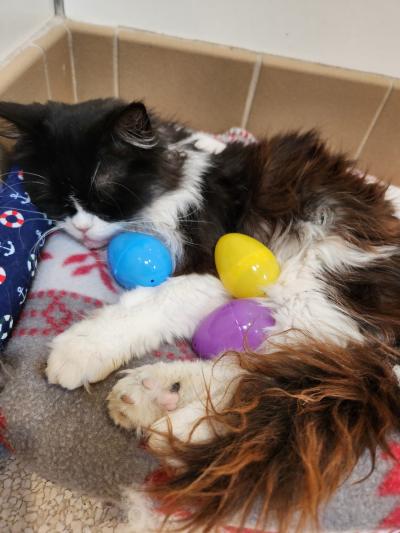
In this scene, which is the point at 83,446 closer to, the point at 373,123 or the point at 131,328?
the point at 131,328

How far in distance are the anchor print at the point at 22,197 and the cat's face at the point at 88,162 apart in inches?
0.6

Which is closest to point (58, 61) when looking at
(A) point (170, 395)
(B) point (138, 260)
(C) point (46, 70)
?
(C) point (46, 70)

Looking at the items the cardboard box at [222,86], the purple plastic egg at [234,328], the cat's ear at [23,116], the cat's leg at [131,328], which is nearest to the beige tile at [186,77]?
the cardboard box at [222,86]

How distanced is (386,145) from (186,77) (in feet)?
3.10

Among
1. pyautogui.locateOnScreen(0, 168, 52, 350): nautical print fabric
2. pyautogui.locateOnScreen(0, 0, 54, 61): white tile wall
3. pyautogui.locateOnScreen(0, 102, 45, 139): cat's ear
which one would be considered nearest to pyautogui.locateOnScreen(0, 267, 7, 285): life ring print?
pyautogui.locateOnScreen(0, 168, 52, 350): nautical print fabric

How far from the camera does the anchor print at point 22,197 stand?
1.25 m

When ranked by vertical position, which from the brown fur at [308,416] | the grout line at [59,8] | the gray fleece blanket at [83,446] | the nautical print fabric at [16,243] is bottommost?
the gray fleece blanket at [83,446]

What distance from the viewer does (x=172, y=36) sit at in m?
1.82

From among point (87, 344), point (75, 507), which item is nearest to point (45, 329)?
point (87, 344)

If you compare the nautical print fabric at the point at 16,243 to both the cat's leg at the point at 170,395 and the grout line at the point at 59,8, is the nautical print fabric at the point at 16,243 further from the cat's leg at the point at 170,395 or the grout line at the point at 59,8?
the grout line at the point at 59,8

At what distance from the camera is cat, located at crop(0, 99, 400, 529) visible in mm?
813

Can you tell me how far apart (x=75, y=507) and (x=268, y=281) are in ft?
2.35

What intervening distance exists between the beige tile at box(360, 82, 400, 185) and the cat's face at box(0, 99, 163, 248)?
110 cm

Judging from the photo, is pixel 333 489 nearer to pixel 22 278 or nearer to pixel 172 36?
pixel 22 278
